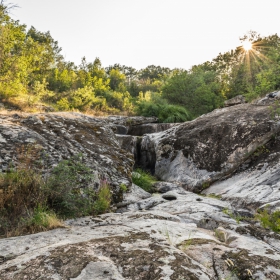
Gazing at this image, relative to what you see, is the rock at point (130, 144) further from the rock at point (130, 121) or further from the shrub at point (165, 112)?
the shrub at point (165, 112)

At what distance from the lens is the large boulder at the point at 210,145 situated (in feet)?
27.5

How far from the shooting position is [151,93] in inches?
1209

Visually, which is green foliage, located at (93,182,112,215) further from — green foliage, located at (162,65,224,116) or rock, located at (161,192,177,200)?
green foliage, located at (162,65,224,116)

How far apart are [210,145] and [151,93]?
2232 centimetres

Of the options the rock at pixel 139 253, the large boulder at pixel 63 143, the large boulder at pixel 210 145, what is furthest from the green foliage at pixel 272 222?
the large boulder at pixel 210 145

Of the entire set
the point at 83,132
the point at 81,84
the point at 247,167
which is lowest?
the point at 247,167

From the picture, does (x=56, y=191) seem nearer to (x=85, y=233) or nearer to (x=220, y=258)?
(x=85, y=233)

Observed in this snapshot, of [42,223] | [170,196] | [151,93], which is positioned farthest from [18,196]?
[151,93]

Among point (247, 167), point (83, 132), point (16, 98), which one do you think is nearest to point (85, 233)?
point (83, 132)

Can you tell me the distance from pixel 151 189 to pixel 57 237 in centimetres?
505

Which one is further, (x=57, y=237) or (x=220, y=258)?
(x=57, y=237)

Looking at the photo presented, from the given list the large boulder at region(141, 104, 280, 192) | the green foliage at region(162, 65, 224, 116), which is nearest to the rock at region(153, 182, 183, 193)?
the large boulder at region(141, 104, 280, 192)

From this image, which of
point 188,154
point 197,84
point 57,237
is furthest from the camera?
point 197,84

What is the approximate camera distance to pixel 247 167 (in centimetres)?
794
